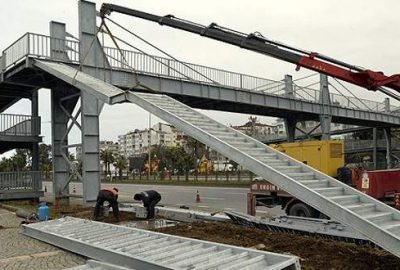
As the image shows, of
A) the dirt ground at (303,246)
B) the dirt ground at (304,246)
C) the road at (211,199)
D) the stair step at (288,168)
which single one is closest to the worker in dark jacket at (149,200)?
the dirt ground at (303,246)

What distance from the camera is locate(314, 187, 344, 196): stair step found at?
7.89 m

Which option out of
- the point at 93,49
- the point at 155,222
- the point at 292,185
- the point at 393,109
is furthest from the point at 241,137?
the point at 393,109

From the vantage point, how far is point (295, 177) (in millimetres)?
8383

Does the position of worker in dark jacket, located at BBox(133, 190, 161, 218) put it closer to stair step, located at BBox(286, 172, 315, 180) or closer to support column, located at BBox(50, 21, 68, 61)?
stair step, located at BBox(286, 172, 315, 180)

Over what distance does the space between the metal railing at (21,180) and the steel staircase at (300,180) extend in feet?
42.9

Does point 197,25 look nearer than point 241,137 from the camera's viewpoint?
No

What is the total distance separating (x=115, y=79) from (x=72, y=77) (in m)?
5.50

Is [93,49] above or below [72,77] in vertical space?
above

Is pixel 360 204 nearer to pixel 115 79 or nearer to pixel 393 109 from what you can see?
pixel 115 79

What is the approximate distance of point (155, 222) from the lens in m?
14.0

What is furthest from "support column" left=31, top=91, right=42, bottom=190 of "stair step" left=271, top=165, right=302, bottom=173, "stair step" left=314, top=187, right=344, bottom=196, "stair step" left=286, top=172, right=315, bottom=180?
"stair step" left=314, top=187, right=344, bottom=196

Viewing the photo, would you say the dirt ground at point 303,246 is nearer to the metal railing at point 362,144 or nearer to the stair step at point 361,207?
the stair step at point 361,207

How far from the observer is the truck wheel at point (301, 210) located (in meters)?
13.7

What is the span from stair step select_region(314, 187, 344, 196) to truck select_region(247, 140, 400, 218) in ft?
16.8
